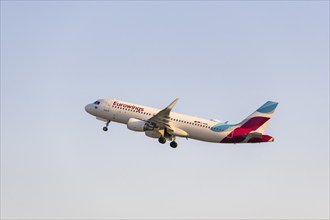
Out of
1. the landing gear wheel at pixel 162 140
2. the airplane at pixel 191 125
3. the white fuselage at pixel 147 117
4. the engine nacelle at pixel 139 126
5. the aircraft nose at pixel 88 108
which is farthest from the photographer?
the aircraft nose at pixel 88 108

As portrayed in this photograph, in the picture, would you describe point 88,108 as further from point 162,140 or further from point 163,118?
point 163,118

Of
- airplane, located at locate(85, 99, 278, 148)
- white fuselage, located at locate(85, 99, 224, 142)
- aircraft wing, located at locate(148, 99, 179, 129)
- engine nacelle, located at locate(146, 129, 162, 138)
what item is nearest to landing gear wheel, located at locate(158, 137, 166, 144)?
airplane, located at locate(85, 99, 278, 148)

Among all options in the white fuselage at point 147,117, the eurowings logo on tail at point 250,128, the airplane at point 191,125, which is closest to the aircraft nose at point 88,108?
the white fuselage at point 147,117

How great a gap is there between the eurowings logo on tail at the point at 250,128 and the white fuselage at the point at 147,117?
2.84 feet

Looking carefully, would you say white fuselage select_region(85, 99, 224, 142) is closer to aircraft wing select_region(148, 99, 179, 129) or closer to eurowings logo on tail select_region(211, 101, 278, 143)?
eurowings logo on tail select_region(211, 101, 278, 143)

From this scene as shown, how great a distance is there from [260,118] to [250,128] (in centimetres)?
278

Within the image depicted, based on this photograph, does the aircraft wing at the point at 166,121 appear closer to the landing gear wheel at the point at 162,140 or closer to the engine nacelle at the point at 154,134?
the engine nacelle at the point at 154,134

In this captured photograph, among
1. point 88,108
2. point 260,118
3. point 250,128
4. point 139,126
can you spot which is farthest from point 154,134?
point 260,118

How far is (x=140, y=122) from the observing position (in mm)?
108312

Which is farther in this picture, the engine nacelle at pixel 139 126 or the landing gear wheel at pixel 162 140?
the landing gear wheel at pixel 162 140

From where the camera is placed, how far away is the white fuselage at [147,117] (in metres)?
108

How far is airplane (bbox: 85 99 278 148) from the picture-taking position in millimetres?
107188

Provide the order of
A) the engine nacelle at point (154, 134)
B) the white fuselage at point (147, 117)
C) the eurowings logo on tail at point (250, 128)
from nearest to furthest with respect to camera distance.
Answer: the eurowings logo on tail at point (250, 128), the white fuselage at point (147, 117), the engine nacelle at point (154, 134)

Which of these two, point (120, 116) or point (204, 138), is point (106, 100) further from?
point (204, 138)
